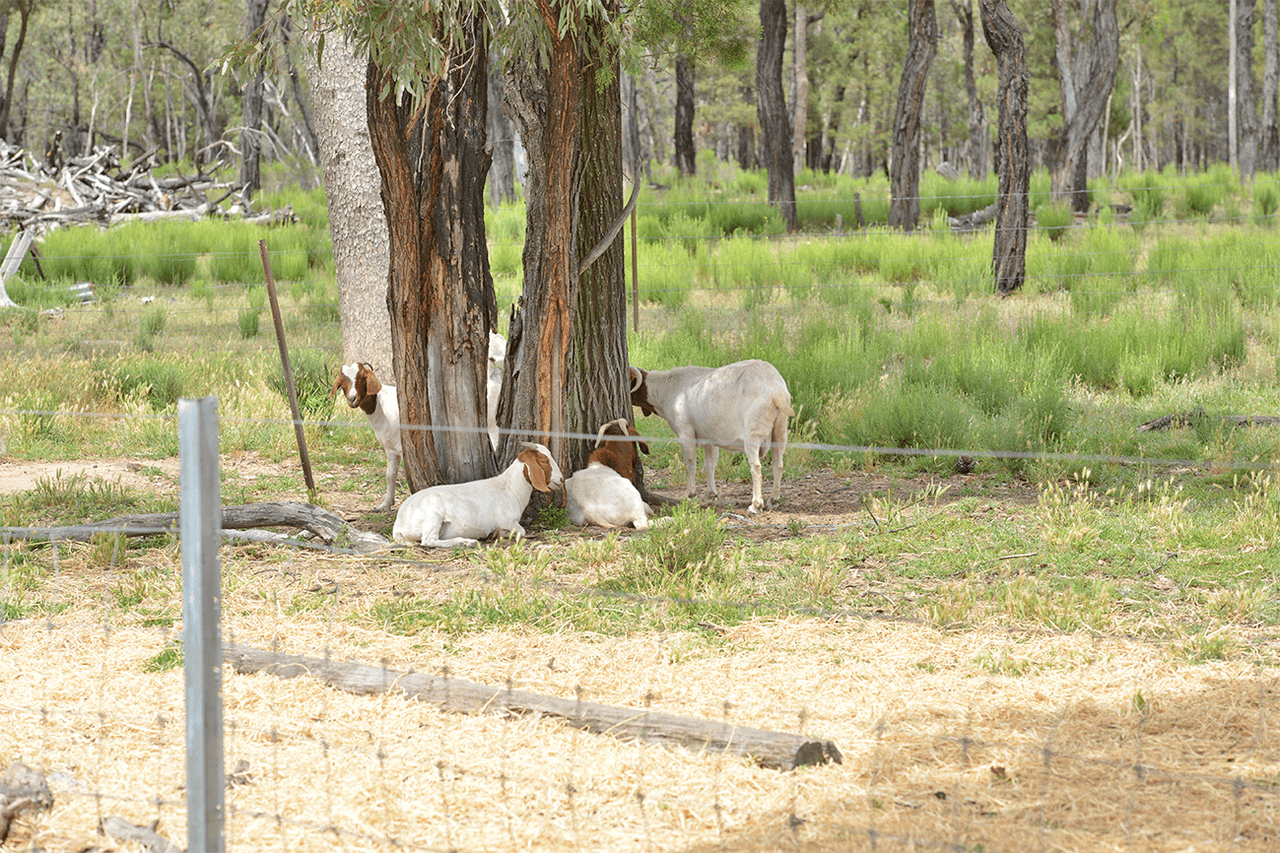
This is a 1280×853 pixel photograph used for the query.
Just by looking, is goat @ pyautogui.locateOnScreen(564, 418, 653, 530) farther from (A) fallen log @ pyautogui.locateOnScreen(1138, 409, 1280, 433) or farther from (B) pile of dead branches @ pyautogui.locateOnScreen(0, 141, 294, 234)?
(B) pile of dead branches @ pyautogui.locateOnScreen(0, 141, 294, 234)

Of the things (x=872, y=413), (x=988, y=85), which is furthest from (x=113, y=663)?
(x=988, y=85)

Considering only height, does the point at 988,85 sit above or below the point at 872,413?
above

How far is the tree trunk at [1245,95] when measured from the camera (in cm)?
2627

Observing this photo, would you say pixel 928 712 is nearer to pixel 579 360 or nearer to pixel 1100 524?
pixel 1100 524

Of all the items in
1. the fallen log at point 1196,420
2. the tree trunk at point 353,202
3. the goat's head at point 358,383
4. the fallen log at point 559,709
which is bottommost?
the fallen log at point 559,709

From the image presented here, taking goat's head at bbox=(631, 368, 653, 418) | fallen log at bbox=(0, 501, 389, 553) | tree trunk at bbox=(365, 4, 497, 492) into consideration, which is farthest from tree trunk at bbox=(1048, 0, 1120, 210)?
fallen log at bbox=(0, 501, 389, 553)

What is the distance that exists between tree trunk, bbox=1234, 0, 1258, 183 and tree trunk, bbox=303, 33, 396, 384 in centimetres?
1891

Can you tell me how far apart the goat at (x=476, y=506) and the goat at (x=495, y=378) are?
2.69ft

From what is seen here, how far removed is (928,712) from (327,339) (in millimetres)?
10023

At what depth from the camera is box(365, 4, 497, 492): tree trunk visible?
21.8 feet

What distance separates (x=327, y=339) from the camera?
Answer: 1306 cm

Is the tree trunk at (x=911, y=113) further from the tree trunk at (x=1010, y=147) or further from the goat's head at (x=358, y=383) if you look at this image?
the goat's head at (x=358, y=383)

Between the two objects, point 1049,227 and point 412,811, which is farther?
point 1049,227

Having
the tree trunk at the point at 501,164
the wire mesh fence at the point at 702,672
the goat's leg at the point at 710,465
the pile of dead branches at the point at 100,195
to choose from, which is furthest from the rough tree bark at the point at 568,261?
the tree trunk at the point at 501,164
